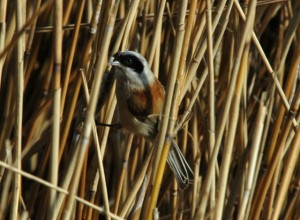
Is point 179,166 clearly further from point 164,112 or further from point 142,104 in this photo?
Answer: point 164,112

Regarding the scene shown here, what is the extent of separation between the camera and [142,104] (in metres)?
2.12

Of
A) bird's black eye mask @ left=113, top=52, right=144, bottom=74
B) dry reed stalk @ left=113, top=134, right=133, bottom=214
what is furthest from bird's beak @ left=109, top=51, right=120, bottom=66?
dry reed stalk @ left=113, top=134, right=133, bottom=214

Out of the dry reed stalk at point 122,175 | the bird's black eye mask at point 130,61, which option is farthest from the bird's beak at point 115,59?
the dry reed stalk at point 122,175

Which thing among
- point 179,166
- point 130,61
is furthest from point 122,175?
point 130,61

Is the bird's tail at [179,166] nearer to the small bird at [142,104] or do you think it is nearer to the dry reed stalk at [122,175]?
the small bird at [142,104]

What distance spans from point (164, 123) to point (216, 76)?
3.66 ft

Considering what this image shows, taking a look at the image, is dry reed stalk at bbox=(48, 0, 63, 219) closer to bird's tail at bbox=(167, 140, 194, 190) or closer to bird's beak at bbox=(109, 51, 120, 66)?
bird's beak at bbox=(109, 51, 120, 66)

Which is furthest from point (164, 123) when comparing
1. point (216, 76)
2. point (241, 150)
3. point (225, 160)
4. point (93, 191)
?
point (216, 76)

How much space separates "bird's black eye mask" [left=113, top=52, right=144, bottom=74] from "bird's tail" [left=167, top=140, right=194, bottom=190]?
1.02 feet

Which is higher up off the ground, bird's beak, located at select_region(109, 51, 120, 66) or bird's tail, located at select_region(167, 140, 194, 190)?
bird's beak, located at select_region(109, 51, 120, 66)

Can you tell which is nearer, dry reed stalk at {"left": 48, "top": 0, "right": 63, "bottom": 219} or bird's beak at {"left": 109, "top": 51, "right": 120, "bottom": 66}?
dry reed stalk at {"left": 48, "top": 0, "right": 63, "bottom": 219}

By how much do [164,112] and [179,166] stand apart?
1.85 ft

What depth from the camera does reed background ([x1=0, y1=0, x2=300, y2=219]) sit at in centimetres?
144

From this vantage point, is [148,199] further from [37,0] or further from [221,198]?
[37,0]
